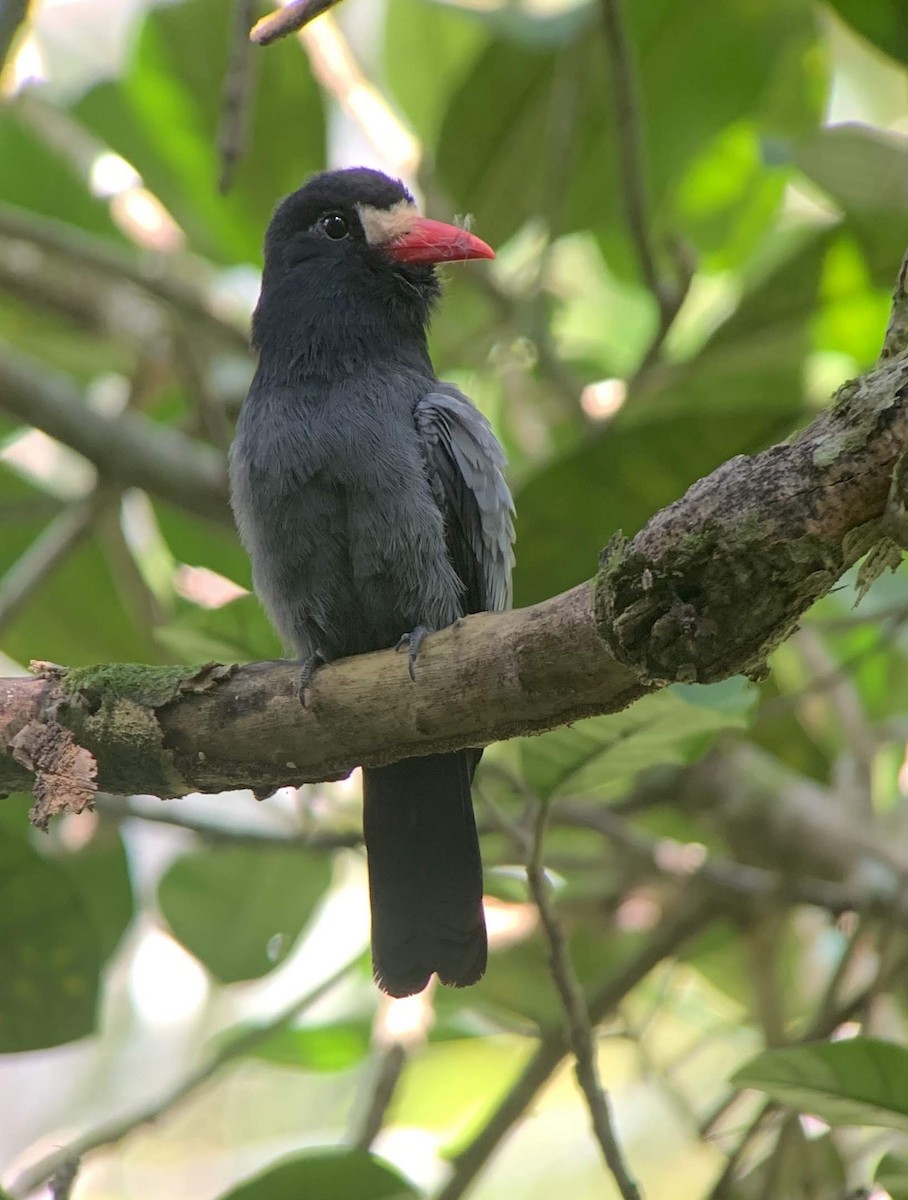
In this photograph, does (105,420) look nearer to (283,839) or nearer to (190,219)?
(190,219)

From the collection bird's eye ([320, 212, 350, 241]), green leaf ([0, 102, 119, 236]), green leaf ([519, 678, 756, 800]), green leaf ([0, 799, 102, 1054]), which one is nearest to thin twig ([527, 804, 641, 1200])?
green leaf ([519, 678, 756, 800])

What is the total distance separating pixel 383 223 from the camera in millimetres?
3590

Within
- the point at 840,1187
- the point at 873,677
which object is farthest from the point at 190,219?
the point at 840,1187

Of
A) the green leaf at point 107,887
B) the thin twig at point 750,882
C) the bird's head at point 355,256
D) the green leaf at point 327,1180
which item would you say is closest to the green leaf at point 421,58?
the bird's head at point 355,256

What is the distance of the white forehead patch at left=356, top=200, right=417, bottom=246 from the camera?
3.57 m

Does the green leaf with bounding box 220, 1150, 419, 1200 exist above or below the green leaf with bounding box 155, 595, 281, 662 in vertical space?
below

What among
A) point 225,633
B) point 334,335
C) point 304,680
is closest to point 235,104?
point 334,335

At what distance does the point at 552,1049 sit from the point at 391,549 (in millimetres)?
1207

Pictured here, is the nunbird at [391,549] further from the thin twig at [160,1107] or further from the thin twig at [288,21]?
the thin twig at [288,21]

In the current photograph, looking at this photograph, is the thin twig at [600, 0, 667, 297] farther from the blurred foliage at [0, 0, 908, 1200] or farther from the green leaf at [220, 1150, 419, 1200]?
the green leaf at [220, 1150, 419, 1200]

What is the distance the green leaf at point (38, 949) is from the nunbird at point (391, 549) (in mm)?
627

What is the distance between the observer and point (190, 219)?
442 centimetres

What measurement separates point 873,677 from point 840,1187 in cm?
158

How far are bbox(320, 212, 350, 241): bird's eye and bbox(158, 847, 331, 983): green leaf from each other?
155 centimetres
